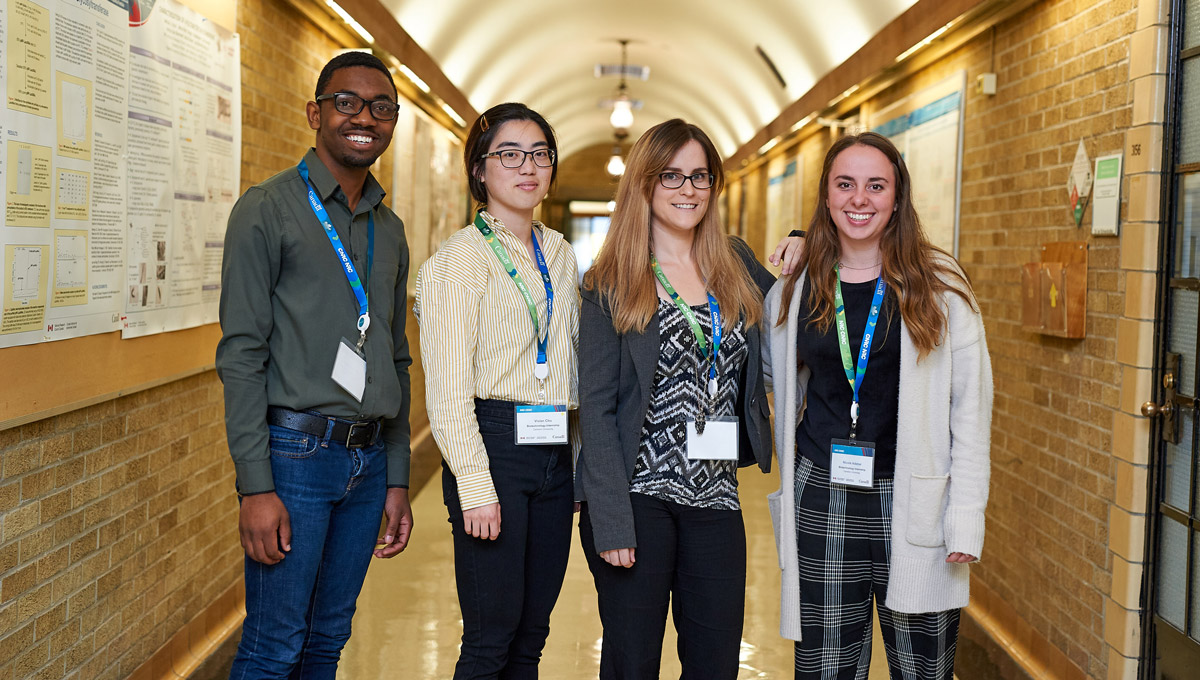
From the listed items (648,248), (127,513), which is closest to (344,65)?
(648,248)

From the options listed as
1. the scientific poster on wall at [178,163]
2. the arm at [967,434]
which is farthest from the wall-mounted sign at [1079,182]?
the scientific poster on wall at [178,163]

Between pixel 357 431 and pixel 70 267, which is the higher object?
pixel 70 267

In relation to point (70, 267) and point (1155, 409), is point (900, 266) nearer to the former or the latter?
point (1155, 409)

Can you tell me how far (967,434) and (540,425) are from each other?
100cm

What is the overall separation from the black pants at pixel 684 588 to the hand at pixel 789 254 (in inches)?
25.6

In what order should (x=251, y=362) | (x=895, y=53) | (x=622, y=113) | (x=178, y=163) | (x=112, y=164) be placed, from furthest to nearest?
(x=622, y=113)
(x=895, y=53)
(x=178, y=163)
(x=112, y=164)
(x=251, y=362)

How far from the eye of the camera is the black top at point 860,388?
2.32 m

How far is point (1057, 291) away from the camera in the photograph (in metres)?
3.62

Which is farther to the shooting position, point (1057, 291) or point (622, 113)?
point (622, 113)

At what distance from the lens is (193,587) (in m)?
3.69

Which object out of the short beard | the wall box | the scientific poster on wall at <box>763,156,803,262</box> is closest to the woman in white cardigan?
the short beard

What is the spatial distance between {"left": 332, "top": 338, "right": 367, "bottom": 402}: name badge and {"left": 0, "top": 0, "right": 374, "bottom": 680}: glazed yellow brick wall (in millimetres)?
870

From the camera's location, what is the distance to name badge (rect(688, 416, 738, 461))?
7.45 feet

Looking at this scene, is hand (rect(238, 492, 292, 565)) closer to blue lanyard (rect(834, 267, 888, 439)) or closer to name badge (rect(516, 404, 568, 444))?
name badge (rect(516, 404, 568, 444))
